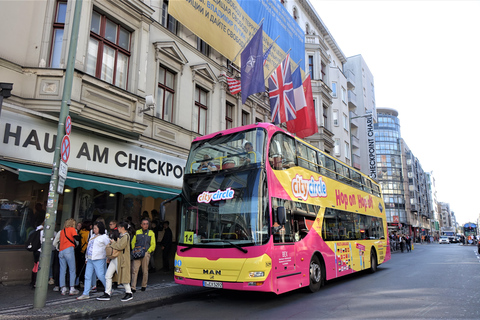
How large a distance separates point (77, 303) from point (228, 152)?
470 centimetres

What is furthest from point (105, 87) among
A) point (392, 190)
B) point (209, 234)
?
point (392, 190)

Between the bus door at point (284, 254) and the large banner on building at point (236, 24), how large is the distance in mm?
9174

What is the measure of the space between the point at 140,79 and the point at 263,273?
8524mm

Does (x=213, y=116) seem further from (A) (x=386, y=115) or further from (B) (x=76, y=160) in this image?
(A) (x=386, y=115)

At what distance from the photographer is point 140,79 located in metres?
12.4

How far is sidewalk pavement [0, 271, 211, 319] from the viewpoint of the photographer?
21.2ft

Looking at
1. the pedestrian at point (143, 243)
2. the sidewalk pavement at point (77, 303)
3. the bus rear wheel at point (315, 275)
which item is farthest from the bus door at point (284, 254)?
the pedestrian at point (143, 243)

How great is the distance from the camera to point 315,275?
30.7 feet

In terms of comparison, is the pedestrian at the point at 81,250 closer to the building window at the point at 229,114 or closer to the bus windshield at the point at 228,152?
the bus windshield at the point at 228,152

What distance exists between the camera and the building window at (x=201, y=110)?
16.2 meters

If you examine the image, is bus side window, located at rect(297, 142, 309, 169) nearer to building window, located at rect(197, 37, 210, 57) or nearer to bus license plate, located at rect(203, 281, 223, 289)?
bus license plate, located at rect(203, 281, 223, 289)

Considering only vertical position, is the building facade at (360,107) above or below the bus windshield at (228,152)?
above

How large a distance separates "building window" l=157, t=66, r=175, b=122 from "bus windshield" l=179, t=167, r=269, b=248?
21.8 feet

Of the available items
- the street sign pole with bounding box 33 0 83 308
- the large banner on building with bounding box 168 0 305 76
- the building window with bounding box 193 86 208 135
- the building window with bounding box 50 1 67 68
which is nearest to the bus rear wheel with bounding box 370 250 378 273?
the building window with bounding box 193 86 208 135
